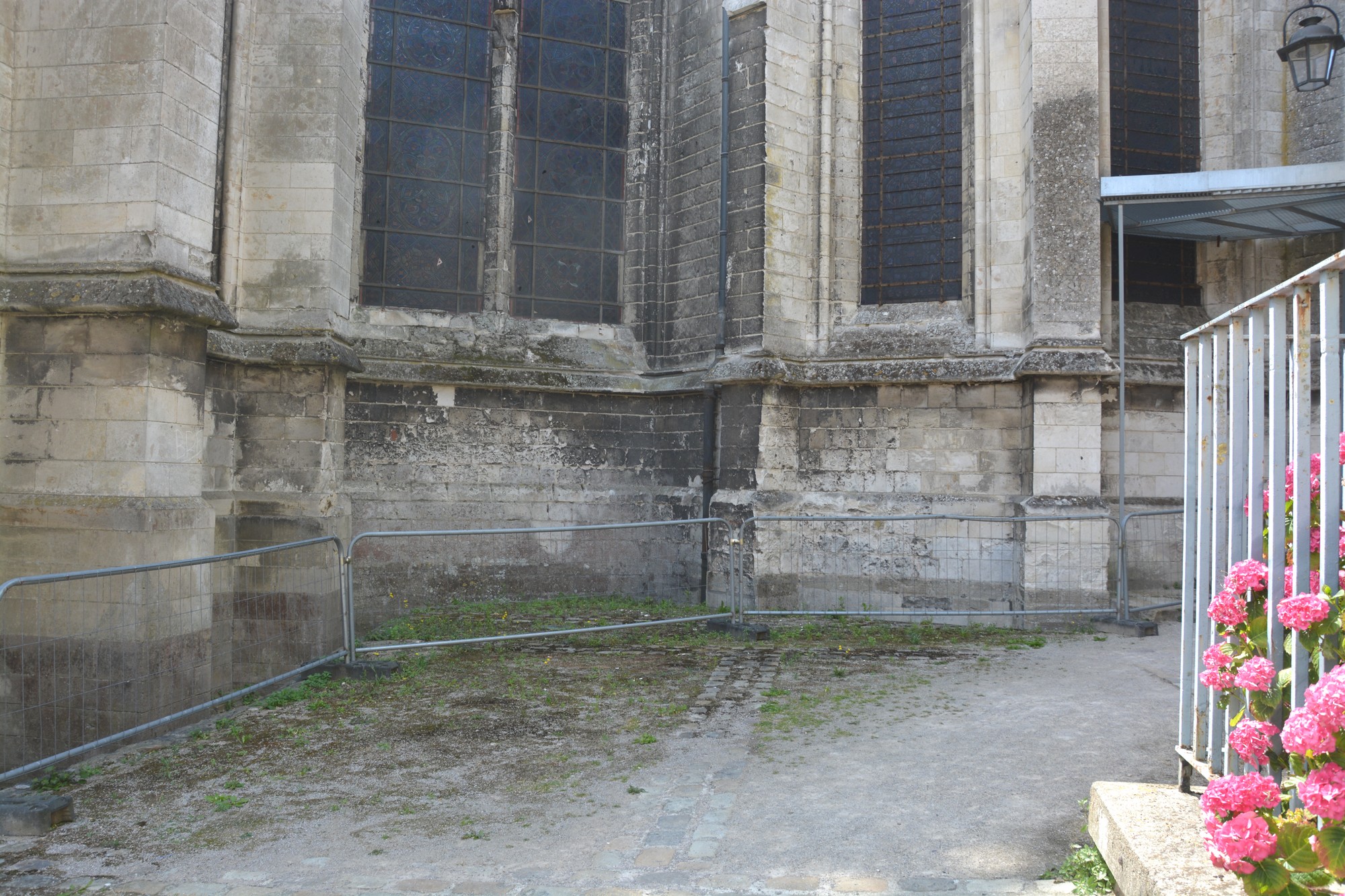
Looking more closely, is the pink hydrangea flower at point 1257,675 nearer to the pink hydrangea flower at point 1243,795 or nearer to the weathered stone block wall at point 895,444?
the pink hydrangea flower at point 1243,795

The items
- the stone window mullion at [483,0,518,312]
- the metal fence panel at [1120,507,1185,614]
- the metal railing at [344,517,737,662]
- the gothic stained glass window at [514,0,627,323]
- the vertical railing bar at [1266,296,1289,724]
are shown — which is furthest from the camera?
the gothic stained glass window at [514,0,627,323]

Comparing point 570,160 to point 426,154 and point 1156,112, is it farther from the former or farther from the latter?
point 1156,112

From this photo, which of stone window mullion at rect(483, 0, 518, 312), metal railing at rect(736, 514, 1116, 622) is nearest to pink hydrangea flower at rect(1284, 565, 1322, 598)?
metal railing at rect(736, 514, 1116, 622)

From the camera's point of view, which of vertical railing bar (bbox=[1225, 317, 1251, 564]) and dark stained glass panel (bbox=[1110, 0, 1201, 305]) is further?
dark stained glass panel (bbox=[1110, 0, 1201, 305])

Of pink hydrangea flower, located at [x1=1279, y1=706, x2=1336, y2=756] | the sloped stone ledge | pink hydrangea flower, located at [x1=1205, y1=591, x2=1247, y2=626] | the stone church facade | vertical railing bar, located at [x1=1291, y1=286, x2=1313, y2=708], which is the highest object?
the stone church facade

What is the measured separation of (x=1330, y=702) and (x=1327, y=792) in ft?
0.68

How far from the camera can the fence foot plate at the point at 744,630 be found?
27.6 feet

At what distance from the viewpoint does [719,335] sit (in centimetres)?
1055

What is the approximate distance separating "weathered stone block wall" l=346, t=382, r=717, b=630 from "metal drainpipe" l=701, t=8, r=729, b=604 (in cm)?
22

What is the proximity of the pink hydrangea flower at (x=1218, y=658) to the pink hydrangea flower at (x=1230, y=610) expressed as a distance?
9cm

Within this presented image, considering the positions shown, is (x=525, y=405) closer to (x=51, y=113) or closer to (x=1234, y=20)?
(x=51, y=113)

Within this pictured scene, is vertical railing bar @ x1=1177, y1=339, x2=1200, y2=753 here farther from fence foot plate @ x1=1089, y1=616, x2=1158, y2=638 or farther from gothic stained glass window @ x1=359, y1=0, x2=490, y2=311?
gothic stained glass window @ x1=359, y1=0, x2=490, y2=311

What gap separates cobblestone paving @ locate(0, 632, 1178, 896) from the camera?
336cm

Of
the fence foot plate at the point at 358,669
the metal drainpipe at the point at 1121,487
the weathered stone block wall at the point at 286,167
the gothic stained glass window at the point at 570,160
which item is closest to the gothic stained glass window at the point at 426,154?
the gothic stained glass window at the point at 570,160
